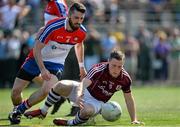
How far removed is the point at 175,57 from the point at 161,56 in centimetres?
73

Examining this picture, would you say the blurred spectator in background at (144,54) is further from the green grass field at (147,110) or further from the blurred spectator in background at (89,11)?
the green grass field at (147,110)

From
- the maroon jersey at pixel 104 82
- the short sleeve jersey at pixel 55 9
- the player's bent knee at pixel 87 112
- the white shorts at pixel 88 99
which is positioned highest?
the short sleeve jersey at pixel 55 9

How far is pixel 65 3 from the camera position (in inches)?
637

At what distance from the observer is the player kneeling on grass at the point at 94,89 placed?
11.9 metres

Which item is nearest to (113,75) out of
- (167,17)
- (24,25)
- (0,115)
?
(0,115)

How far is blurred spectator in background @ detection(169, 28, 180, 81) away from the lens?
29.8 metres

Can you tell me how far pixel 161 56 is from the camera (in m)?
29.8

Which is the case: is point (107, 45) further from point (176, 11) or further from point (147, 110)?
point (147, 110)

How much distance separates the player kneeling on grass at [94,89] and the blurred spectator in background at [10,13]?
1399 cm

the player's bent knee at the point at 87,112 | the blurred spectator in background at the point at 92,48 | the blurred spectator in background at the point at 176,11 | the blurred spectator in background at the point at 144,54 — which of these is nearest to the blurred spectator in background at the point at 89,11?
the blurred spectator in background at the point at 92,48

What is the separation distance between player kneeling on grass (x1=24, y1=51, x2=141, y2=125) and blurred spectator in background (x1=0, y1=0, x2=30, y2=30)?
45.9 ft

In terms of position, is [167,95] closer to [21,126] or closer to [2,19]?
[2,19]

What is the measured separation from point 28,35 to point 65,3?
37.3ft

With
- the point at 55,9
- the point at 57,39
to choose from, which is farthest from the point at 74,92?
the point at 55,9
